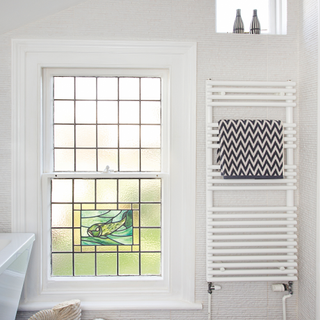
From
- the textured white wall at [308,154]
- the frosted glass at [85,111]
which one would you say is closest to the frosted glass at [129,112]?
the frosted glass at [85,111]

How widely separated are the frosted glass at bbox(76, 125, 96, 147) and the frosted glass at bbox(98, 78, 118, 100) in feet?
0.65

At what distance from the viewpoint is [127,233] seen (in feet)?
6.03

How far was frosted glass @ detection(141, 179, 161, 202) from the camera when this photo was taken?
1849 mm

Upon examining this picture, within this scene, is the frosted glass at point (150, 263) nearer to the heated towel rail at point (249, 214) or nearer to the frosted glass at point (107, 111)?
the heated towel rail at point (249, 214)

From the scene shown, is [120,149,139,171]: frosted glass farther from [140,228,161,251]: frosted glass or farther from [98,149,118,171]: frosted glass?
[140,228,161,251]: frosted glass

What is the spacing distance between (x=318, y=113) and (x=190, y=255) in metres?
1.06

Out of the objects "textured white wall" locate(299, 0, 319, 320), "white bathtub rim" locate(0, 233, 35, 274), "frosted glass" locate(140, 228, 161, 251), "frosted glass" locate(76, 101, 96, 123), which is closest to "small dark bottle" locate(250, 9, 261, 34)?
"textured white wall" locate(299, 0, 319, 320)

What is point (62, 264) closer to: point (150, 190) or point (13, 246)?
point (13, 246)

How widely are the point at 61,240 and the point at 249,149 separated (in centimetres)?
124

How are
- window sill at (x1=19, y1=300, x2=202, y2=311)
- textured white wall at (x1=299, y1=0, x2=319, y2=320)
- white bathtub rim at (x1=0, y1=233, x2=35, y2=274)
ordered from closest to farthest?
white bathtub rim at (x1=0, y1=233, x2=35, y2=274)
textured white wall at (x1=299, y1=0, x2=319, y2=320)
window sill at (x1=19, y1=300, x2=202, y2=311)

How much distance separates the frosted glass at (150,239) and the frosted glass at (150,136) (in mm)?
523

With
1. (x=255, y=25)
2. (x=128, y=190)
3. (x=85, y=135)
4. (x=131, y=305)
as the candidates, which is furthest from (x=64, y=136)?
(x=255, y=25)

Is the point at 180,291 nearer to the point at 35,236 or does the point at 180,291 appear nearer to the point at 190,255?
the point at 190,255

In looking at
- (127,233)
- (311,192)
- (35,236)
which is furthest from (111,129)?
(311,192)
